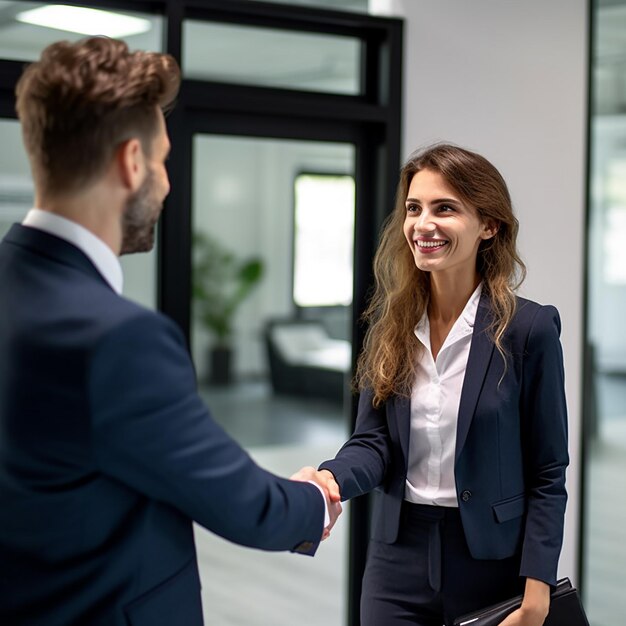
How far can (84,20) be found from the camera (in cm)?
265

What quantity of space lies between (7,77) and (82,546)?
159 cm

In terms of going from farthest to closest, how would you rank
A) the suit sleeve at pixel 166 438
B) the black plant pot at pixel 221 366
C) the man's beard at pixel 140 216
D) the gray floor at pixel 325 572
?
the black plant pot at pixel 221 366 < the gray floor at pixel 325 572 < the man's beard at pixel 140 216 < the suit sleeve at pixel 166 438

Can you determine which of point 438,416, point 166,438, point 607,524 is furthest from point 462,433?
point 607,524

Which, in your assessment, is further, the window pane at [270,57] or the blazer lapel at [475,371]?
the window pane at [270,57]

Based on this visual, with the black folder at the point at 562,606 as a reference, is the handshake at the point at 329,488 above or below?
above

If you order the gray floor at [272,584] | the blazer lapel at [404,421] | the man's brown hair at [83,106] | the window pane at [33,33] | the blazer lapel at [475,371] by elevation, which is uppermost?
the window pane at [33,33]

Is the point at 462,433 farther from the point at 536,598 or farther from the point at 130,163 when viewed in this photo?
the point at 130,163

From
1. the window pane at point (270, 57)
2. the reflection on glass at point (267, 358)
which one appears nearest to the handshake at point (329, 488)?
the reflection on glass at point (267, 358)

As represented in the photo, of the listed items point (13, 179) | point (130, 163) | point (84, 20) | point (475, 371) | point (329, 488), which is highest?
point (84, 20)

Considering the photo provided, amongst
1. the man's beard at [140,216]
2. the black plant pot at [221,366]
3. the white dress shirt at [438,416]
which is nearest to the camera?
the man's beard at [140,216]

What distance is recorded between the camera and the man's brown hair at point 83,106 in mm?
1263

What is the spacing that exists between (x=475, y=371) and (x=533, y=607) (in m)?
0.49

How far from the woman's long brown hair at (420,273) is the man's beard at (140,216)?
864 mm

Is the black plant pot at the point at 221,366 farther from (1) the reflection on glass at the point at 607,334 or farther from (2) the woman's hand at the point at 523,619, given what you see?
(2) the woman's hand at the point at 523,619
